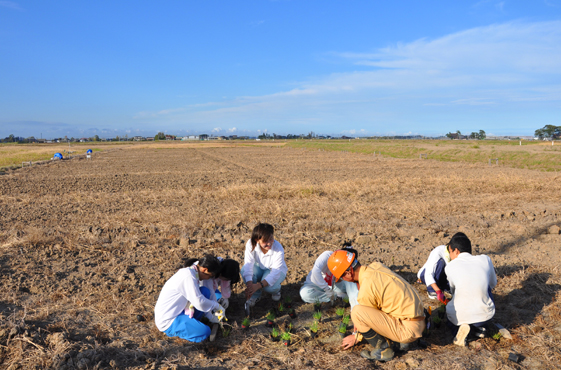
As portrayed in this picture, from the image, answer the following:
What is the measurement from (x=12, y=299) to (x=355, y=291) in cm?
432

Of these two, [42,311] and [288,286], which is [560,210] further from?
[42,311]

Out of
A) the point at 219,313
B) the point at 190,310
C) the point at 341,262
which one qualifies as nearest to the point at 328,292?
the point at 341,262

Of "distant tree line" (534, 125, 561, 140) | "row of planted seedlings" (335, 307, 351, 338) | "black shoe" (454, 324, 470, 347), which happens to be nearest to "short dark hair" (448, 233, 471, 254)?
"black shoe" (454, 324, 470, 347)

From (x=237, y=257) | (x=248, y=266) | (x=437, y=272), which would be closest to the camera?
(x=437, y=272)

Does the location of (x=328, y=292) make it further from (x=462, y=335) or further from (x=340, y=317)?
(x=462, y=335)

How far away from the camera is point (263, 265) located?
467 centimetres

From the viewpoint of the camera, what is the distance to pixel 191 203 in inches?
411

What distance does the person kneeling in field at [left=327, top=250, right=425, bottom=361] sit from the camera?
3254mm

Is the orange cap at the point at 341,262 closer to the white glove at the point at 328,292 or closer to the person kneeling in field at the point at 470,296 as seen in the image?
the white glove at the point at 328,292

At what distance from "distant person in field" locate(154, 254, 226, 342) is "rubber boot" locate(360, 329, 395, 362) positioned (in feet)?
5.07

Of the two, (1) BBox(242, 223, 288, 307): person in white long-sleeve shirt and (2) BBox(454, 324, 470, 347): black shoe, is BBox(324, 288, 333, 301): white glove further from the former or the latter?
(2) BBox(454, 324, 470, 347): black shoe

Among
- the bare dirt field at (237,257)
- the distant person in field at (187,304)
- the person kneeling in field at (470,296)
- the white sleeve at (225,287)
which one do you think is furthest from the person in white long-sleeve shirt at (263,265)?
the person kneeling in field at (470,296)

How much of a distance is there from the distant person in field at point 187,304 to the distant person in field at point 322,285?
4.03ft

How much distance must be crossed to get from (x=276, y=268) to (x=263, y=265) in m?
0.26
